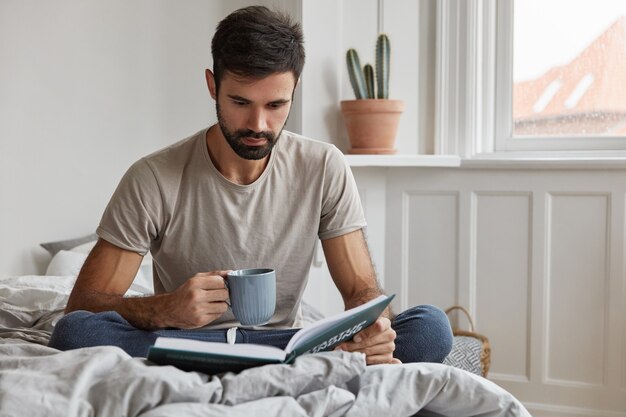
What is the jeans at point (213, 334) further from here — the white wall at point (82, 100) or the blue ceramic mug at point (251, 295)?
the white wall at point (82, 100)

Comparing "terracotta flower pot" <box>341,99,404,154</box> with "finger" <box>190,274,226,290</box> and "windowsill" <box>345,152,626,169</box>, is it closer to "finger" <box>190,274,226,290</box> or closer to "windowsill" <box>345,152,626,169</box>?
"windowsill" <box>345,152,626,169</box>

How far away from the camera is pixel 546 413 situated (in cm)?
308

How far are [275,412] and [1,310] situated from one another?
117 cm

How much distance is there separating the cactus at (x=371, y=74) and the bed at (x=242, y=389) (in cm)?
184

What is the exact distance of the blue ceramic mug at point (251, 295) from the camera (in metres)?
1.43

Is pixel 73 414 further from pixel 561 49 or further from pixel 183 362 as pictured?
pixel 561 49

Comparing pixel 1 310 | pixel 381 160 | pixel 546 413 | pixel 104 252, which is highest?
pixel 381 160

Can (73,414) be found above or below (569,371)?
above

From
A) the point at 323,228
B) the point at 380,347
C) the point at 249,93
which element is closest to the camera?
Result: the point at 380,347

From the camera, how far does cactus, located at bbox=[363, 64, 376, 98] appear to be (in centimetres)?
299

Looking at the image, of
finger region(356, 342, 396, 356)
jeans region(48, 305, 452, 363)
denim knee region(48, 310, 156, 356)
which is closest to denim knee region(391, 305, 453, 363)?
jeans region(48, 305, 452, 363)

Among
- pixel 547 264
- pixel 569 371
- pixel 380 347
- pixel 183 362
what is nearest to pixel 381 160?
pixel 547 264

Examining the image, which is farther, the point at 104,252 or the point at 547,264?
the point at 547,264

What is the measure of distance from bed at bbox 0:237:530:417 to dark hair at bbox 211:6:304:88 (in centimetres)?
70
